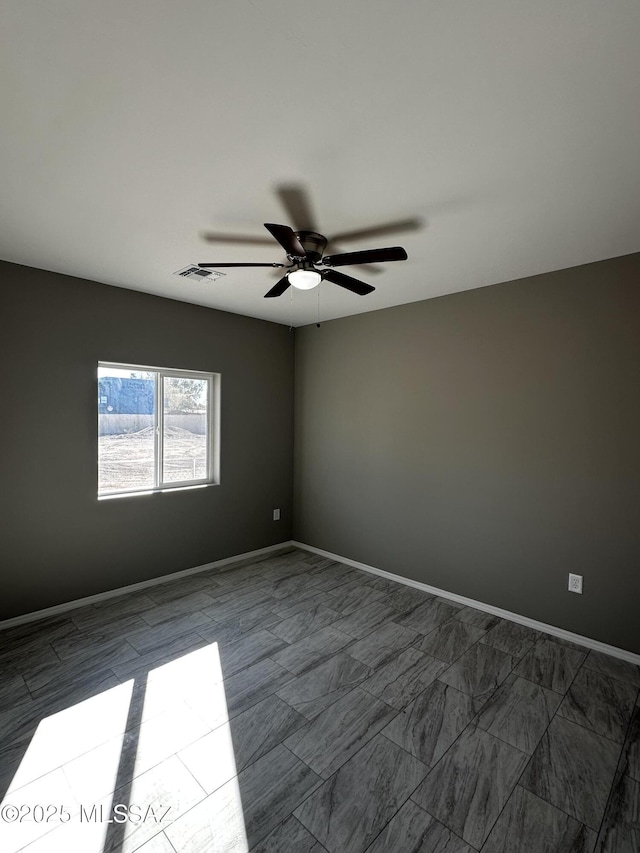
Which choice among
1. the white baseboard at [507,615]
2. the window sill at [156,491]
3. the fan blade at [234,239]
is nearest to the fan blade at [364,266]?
the fan blade at [234,239]

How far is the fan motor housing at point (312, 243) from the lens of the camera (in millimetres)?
2309

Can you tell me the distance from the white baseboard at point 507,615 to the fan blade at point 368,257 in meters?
2.76

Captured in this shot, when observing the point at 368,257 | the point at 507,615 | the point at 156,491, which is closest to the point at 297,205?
the point at 368,257

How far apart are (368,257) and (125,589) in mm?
3289

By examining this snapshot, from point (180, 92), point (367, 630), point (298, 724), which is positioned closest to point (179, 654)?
point (298, 724)

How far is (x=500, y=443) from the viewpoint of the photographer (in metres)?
3.27

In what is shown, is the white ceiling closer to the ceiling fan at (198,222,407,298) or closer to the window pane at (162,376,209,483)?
the ceiling fan at (198,222,407,298)

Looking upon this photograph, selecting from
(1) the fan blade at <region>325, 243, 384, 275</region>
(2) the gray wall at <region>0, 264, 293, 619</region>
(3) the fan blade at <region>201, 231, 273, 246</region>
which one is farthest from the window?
(1) the fan blade at <region>325, 243, 384, 275</region>

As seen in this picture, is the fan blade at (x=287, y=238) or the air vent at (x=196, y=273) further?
the air vent at (x=196, y=273)

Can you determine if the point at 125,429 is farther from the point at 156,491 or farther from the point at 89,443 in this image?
the point at 156,491

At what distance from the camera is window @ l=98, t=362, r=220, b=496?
3.52m

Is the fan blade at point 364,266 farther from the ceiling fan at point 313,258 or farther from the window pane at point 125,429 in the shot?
the window pane at point 125,429

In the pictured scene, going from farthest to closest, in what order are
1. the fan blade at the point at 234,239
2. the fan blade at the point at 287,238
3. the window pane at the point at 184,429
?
the window pane at the point at 184,429
the fan blade at the point at 234,239
the fan blade at the point at 287,238

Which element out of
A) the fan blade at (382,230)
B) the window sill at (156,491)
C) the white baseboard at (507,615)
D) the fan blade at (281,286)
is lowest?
the white baseboard at (507,615)
